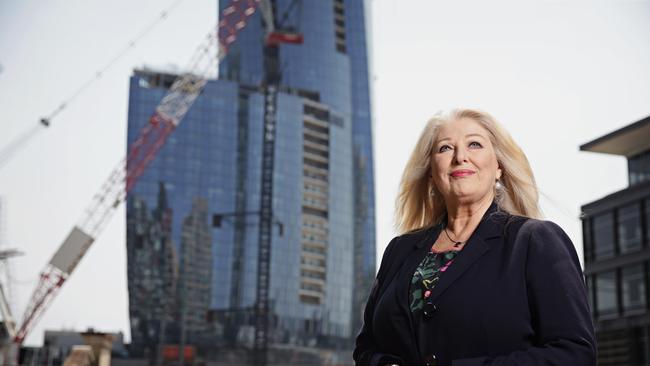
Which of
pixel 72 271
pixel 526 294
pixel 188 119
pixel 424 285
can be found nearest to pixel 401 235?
pixel 424 285

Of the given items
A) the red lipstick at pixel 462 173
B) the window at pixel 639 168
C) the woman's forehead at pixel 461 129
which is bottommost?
the red lipstick at pixel 462 173

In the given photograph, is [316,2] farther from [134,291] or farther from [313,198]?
[134,291]

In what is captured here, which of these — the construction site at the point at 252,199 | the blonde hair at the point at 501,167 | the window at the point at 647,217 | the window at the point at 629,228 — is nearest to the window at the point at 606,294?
the window at the point at 629,228

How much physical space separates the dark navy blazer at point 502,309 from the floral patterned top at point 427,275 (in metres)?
0.03

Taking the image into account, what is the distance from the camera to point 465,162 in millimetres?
3340

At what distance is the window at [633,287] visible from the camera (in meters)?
42.5

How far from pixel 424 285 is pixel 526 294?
38 cm

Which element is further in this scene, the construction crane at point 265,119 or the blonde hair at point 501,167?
the construction crane at point 265,119

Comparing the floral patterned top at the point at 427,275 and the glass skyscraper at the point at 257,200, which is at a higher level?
the glass skyscraper at the point at 257,200

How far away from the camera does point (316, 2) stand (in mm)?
145500

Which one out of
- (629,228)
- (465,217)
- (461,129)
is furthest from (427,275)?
(629,228)

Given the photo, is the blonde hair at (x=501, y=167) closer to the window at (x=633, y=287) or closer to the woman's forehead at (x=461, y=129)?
the woman's forehead at (x=461, y=129)

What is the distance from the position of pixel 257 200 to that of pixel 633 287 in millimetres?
92396

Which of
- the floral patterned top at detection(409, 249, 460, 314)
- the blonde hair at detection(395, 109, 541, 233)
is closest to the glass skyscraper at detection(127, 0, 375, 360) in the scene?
the blonde hair at detection(395, 109, 541, 233)
